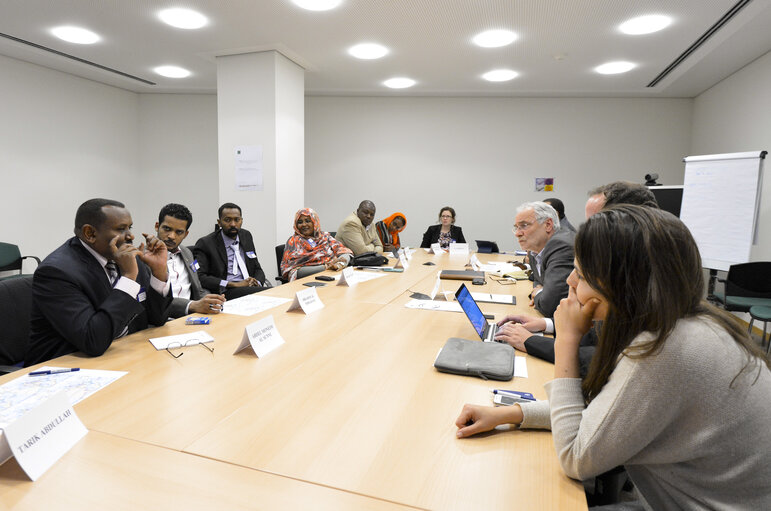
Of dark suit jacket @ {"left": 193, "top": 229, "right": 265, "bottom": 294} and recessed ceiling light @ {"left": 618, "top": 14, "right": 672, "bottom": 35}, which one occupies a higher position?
recessed ceiling light @ {"left": 618, "top": 14, "right": 672, "bottom": 35}

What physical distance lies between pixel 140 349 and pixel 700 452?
1742 mm

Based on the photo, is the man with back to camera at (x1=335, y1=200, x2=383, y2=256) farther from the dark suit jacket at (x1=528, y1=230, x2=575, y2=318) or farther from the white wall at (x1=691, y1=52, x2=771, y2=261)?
the white wall at (x1=691, y1=52, x2=771, y2=261)

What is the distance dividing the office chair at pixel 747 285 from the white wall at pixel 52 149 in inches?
306

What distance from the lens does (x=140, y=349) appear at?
1.68m

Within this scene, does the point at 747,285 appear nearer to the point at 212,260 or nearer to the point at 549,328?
the point at 549,328

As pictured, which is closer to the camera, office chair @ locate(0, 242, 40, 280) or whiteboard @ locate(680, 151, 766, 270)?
whiteboard @ locate(680, 151, 766, 270)

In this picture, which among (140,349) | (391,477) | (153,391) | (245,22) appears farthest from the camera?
(245,22)

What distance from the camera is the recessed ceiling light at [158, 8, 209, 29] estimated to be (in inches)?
153

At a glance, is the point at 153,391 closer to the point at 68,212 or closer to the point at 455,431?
the point at 455,431

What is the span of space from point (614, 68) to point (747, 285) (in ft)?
9.42

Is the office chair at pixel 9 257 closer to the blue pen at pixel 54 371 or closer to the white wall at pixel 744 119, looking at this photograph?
the blue pen at pixel 54 371

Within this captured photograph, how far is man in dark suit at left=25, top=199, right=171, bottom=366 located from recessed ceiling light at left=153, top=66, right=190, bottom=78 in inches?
187

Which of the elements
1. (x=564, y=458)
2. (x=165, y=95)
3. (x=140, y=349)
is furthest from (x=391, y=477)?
(x=165, y=95)

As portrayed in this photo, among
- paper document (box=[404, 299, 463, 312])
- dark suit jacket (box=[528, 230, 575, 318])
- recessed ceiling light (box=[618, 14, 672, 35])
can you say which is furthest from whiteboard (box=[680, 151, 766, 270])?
paper document (box=[404, 299, 463, 312])
